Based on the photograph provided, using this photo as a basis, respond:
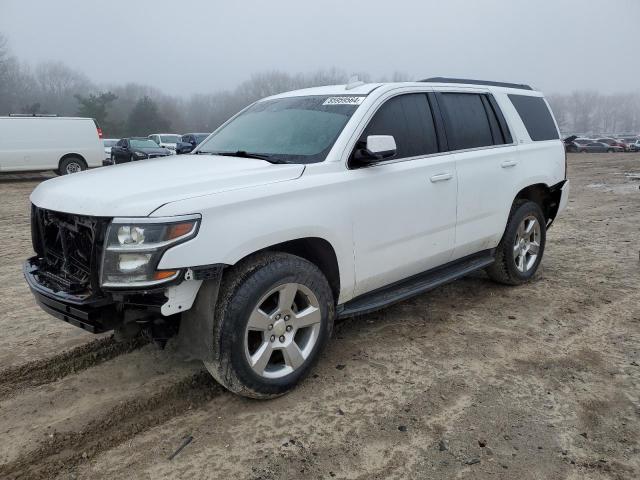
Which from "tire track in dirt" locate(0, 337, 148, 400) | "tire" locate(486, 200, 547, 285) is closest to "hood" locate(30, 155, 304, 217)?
"tire track in dirt" locate(0, 337, 148, 400)

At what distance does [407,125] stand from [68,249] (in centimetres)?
248

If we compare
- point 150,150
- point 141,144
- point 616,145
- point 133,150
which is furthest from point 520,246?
point 616,145

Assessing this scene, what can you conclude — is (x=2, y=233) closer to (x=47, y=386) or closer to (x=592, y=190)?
(x=47, y=386)

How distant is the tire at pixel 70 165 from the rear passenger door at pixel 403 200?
51.2 feet

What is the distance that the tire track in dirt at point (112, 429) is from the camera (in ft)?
8.18

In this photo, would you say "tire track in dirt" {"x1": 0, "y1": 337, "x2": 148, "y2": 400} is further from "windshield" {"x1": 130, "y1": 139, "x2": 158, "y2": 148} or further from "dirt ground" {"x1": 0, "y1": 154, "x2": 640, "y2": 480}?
"windshield" {"x1": 130, "y1": 139, "x2": 158, "y2": 148}

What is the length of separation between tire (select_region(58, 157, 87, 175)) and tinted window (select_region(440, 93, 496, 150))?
15464mm

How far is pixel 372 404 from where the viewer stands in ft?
9.86

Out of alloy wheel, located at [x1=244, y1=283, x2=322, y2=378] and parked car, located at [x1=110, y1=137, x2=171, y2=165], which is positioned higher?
parked car, located at [x1=110, y1=137, x2=171, y2=165]

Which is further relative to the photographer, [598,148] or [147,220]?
[598,148]

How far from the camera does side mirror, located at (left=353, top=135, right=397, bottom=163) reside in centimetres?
318

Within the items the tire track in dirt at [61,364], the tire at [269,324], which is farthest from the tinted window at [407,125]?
the tire track in dirt at [61,364]

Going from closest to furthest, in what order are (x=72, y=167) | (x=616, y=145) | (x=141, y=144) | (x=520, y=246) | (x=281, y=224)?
1. (x=281, y=224)
2. (x=520, y=246)
3. (x=72, y=167)
4. (x=141, y=144)
5. (x=616, y=145)

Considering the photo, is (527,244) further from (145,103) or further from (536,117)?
(145,103)
